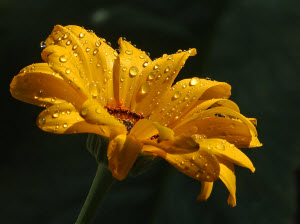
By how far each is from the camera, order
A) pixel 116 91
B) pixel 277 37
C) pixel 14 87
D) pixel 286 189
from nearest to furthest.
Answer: pixel 14 87, pixel 116 91, pixel 286 189, pixel 277 37

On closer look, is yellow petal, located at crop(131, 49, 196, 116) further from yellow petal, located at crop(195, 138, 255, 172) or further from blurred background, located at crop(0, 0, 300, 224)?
blurred background, located at crop(0, 0, 300, 224)

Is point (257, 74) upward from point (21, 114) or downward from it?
upward

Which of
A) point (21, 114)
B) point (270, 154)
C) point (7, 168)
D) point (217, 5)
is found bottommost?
point (7, 168)

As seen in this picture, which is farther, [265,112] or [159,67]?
[265,112]

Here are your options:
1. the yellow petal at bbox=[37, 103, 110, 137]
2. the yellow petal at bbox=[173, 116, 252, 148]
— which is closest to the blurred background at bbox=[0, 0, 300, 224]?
the yellow petal at bbox=[173, 116, 252, 148]

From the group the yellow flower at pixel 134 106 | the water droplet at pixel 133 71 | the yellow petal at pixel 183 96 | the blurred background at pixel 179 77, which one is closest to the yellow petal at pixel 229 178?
the yellow flower at pixel 134 106

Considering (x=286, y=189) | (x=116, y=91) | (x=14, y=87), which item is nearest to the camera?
(x=14, y=87)

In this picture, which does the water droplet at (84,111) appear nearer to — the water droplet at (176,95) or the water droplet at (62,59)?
the water droplet at (62,59)

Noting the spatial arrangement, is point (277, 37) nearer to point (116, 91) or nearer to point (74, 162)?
point (74, 162)

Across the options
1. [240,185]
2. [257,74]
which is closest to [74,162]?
[240,185]
